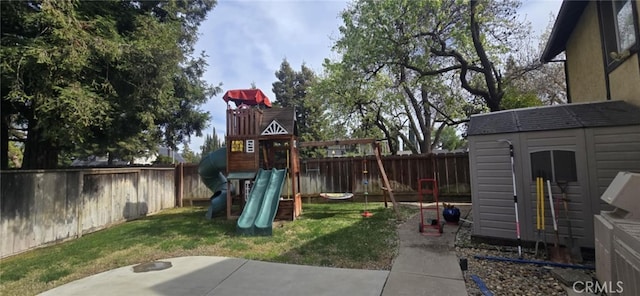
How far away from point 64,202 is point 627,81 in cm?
1141

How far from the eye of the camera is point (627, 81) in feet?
15.2

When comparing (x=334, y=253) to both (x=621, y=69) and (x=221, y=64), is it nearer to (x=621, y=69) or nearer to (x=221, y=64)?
(x=621, y=69)

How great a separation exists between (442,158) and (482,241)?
5.33m

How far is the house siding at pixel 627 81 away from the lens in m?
4.36

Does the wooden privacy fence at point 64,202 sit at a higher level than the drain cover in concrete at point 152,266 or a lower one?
higher

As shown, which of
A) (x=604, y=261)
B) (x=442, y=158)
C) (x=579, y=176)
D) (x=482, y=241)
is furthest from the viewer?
(x=442, y=158)

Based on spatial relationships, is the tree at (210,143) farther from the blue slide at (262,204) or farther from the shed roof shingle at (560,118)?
the shed roof shingle at (560,118)

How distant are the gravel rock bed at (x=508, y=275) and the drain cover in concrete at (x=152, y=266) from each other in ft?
14.1

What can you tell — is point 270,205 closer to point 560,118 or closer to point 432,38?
point 560,118

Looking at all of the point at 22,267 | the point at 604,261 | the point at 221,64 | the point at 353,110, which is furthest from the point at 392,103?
the point at 22,267

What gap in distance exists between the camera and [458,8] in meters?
9.40

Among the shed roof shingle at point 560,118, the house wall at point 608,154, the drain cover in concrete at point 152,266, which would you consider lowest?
the drain cover in concrete at point 152,266

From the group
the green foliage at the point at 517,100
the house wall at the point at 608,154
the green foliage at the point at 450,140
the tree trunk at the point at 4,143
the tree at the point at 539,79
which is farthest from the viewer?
the green foliage at the point at 450,140

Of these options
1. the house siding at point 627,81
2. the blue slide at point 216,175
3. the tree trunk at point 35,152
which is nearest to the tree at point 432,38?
the house siding at point 627,81
